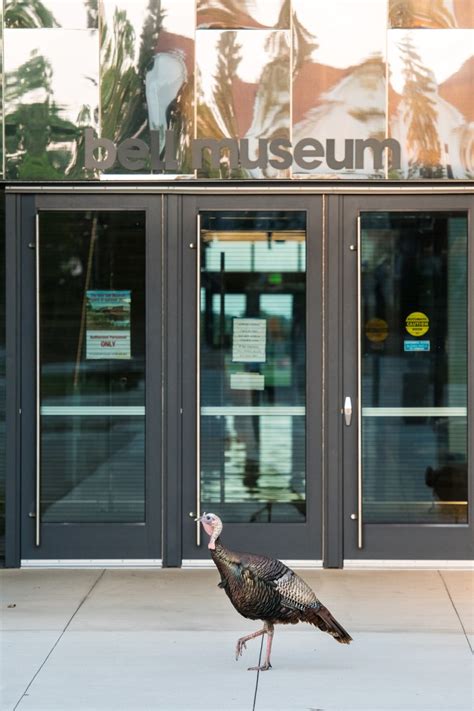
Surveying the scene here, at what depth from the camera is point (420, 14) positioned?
8742 mm

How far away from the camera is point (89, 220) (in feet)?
29.2

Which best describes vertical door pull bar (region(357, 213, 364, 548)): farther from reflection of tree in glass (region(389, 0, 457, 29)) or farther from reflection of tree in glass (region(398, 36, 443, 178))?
reflection of tree in glass (region(389, 0, 457, 29))

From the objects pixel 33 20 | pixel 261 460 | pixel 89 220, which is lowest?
pixel 261 460

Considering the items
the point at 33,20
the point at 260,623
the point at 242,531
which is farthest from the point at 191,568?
the point at 33,20

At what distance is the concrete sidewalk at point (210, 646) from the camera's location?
5953 mm

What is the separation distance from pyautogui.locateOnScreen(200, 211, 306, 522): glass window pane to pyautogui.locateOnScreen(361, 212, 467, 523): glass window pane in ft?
1.65

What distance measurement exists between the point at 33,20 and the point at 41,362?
2.45 meters

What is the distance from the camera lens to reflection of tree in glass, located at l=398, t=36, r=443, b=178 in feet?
28.5

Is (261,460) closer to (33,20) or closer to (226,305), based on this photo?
(226,305)

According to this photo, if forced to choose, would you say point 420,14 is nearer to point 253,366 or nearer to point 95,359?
point 253,366

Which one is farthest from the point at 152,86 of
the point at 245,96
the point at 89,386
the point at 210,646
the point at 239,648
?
the point at 239,648

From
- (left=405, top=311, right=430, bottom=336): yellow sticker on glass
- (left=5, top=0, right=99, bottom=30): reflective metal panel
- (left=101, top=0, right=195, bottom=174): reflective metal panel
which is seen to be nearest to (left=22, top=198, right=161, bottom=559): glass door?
(left=101, top=0, right=195, bottom=174): reflective metal panel

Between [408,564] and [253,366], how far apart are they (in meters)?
A: 1.82

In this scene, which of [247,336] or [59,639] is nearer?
[59,639]
